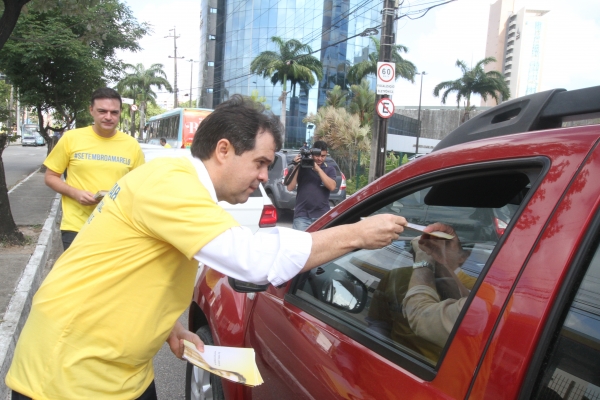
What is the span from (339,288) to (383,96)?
1065 cm

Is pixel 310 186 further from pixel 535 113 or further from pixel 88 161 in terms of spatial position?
pixel 535 113

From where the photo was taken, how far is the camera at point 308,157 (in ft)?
21.1

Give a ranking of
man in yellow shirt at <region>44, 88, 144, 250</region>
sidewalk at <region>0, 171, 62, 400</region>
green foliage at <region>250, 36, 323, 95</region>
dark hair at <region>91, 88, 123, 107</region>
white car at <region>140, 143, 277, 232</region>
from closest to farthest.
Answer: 1. sidewalk at <region>0, 171, 62, 400</region>
2. man in yellow shirt at <region>44, 88, 144, 250</region>
3. dark hair at <region>91, 88, 123, 107</region>
4. white car at <region>140, 143, 277, 232</region>
5. green foliage at <region>250, 36, 323, 95</region>

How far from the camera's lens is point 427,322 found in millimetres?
1527

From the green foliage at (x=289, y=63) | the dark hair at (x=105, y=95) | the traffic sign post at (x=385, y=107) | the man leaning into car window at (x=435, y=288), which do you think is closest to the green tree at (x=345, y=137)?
the traffic sign post at (x=385, y=107)

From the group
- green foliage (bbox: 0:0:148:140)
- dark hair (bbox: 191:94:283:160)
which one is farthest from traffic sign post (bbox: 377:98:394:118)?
dark hair (bbox: 191:94:283:160)

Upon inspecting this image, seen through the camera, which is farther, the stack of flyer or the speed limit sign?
the speed limit sign

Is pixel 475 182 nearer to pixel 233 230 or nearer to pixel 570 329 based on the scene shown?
pixel 570 329

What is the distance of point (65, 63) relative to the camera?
1775cm

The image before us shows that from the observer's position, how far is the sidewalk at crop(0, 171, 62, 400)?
3814 millimetres

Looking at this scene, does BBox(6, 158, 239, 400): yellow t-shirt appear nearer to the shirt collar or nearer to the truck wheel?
the shirt collar

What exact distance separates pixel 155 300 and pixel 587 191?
117 centimetres

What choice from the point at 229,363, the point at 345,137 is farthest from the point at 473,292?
the point at 345,137

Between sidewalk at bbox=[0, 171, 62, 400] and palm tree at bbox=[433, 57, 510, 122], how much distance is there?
3483cm
